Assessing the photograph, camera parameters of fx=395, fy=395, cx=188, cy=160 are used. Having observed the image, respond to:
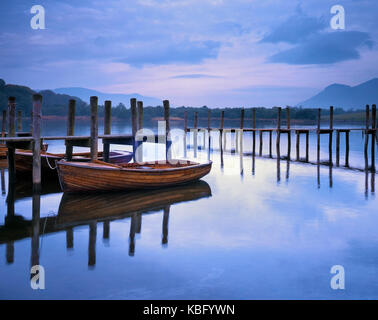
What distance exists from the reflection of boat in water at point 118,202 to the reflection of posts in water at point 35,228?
0.51 meters

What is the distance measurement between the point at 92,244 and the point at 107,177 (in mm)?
4019

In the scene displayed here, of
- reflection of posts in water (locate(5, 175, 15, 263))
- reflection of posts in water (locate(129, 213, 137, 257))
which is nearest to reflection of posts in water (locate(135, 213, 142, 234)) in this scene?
reflection of posts in water (locate(129, 213, 137, 257))

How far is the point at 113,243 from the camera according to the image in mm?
7828

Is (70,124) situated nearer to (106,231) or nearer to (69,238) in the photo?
(106,231)

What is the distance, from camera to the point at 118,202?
11109mm

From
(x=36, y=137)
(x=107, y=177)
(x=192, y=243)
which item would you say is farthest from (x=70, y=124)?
(x=192, y=243)

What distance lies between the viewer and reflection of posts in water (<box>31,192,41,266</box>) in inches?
277

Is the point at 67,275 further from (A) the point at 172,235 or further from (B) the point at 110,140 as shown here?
(B) the point at 110,140

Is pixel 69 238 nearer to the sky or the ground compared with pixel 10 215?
nearer to the ground

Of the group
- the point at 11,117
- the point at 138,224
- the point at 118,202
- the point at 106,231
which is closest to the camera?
the point at 106,231

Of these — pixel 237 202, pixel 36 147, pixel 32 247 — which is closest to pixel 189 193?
pixel 237 202

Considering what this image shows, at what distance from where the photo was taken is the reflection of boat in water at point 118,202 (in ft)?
32.1

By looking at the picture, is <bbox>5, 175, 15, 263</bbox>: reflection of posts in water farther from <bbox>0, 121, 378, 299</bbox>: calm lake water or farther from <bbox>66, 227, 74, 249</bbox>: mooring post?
<bbox>66, 227, 74, 249</bbox>: mooring post

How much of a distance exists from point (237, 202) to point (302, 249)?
4195 mm
